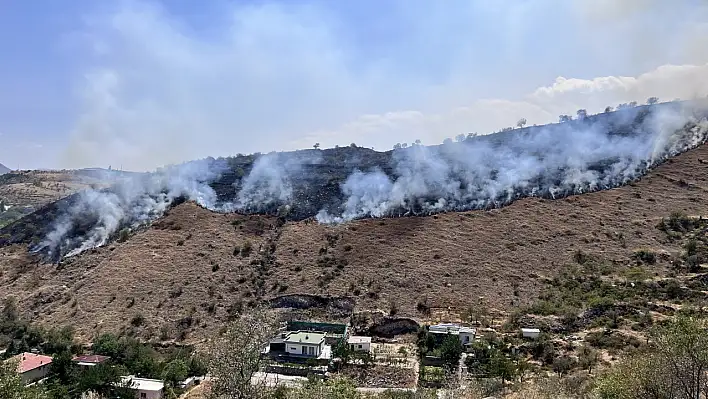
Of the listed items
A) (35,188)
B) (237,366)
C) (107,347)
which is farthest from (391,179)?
(35,188)

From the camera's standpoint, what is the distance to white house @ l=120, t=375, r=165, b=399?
2848cm

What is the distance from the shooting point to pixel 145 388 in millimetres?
29016

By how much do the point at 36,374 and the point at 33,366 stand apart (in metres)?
0.55

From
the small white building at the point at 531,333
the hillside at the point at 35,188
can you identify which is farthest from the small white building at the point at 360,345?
the hillside at the point at 35,188

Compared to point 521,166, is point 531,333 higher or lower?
lower

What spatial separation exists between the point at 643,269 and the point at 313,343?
27.4m

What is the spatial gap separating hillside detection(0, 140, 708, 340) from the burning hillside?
Result: 3.01m

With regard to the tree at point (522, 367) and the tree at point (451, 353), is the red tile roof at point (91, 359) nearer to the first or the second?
the tree at point (451, 353)

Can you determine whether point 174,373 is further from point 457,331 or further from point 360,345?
point 457,331

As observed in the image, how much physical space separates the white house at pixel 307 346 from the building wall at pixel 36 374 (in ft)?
45.2

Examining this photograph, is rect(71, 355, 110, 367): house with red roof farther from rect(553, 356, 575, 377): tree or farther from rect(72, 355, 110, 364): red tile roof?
rect(553, 356, 575, 377): tree

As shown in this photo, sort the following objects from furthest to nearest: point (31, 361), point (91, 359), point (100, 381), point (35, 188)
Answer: point (35, 188)
point (91, 359)
point (31, 361)
point (100, 381)

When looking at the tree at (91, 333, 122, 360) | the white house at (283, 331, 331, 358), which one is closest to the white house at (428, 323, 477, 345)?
the white house at (283, 331, 331, 358)

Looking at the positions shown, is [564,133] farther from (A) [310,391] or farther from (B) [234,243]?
(A) [310,391]
